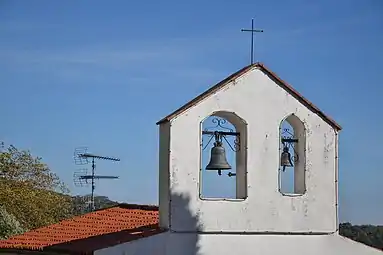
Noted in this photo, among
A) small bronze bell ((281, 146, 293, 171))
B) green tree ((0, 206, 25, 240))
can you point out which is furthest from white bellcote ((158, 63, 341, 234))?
green tree ((0, 206, 25, 240))

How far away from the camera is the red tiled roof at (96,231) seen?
13914 millimetres

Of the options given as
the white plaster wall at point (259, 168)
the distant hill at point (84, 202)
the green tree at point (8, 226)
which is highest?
the white plaster wall at point (259, 168)

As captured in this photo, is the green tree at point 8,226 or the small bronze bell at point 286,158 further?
the green tree at point 8,226

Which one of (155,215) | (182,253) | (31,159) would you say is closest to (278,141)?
(182,253)

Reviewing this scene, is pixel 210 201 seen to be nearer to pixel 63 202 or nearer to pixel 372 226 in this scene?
pixel 372 226

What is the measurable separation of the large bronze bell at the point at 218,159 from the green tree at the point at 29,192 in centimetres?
2149

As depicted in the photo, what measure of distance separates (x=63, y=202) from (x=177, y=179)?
23527 mm

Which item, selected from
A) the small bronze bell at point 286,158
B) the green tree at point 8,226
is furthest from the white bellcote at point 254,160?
the green tree at point 8,226

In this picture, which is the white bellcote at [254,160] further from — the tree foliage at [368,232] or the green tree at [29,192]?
the green tree at [29,192]

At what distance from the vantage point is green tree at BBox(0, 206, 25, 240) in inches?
1215

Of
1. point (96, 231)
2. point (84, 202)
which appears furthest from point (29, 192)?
point (96, 231)

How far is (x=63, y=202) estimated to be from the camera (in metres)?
35.9

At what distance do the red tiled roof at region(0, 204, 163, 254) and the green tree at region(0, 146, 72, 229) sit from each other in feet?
51.8

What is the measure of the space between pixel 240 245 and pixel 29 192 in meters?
22.1
